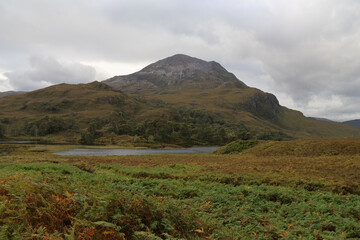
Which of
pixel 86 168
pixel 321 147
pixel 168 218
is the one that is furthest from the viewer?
pixel 321 147

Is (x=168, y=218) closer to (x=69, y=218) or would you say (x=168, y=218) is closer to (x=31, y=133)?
(x=69, y=218)

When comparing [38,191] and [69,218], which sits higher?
[38,191]

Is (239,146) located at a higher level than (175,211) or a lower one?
lower

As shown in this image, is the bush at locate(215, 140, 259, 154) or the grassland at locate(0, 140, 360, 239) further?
the bush at locate(215, 140, 259, 154)

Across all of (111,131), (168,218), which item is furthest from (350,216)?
(111,131)

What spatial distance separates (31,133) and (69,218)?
665 feet

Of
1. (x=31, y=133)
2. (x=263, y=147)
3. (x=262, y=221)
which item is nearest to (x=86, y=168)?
(x=262, y=221)

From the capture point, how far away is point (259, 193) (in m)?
13.3

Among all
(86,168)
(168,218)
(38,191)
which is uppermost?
(38,191)

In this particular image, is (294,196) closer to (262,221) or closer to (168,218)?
(262,221)

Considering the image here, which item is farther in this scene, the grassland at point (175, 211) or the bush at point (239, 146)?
the bush at point (239, 146)

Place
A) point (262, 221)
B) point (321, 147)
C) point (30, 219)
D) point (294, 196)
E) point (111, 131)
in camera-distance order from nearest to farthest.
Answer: point (30, 219)
point (262, 221)
point (294, 196)
point (321, 147)
point (111, 131)

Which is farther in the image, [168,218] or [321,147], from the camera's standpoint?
[321,147]

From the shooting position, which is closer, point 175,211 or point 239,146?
point 175,211
